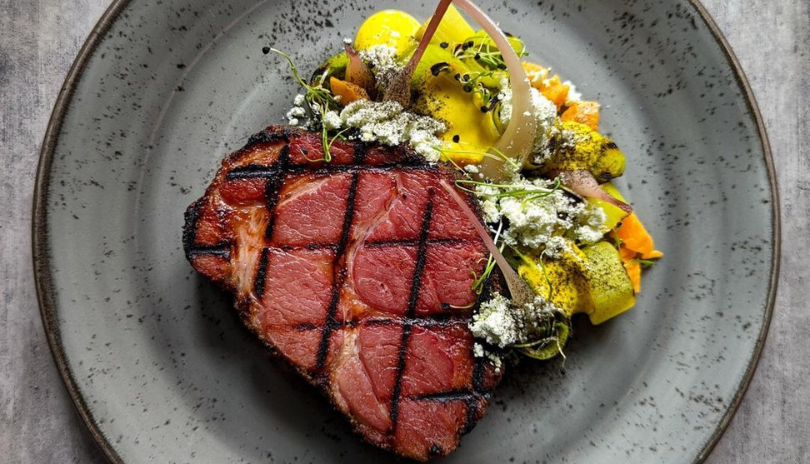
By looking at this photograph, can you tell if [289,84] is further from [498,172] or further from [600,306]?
[600,306]

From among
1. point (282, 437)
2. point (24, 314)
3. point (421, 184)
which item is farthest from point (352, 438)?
point (24, 314)

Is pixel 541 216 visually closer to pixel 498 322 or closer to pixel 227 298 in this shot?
pixel 498 322

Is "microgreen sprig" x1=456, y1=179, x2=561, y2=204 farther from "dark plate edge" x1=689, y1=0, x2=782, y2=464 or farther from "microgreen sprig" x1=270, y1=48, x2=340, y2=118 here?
"dark plate edge" x1=689, y1=0, x2=782, y2=464

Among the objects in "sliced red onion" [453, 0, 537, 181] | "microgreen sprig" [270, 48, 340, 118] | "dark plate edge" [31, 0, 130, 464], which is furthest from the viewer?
"microgreen sprig" [270, 48, 340, 118]

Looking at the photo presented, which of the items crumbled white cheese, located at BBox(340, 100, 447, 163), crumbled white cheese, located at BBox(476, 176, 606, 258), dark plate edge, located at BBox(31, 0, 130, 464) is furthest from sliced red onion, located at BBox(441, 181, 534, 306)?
dark plate edge, located at BBox(31, 0, 130, 464)

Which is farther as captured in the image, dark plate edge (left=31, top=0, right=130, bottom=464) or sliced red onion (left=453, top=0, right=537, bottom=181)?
dark plate edge (left=31, top=0, right=130, bottom=464)

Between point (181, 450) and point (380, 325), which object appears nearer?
point (380, 325)

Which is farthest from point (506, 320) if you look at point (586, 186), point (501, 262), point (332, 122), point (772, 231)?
point (772, 231)
